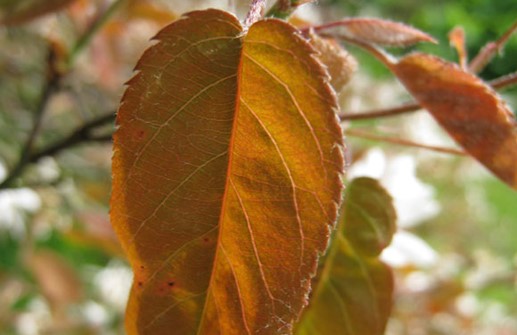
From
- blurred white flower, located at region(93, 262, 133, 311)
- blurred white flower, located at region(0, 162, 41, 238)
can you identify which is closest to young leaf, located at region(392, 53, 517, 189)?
blurred white flower, located at region(0, 162, 41, 238)

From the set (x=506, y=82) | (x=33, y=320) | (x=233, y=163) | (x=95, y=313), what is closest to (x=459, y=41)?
(x=506, y=82)

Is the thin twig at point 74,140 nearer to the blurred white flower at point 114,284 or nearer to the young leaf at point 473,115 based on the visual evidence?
the young leaf at point 473,115

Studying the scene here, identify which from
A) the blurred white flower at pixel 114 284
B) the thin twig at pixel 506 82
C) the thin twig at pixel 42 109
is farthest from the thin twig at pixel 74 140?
the blurred white flower at pixel 114 284

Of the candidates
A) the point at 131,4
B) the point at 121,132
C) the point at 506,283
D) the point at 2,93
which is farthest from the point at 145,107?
the point at 506,283

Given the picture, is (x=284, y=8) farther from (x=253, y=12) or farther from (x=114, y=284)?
(x=114, y=284)

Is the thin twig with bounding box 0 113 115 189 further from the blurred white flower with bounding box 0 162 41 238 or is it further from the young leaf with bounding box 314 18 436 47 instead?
the blurred white flower with bounding box 0 162 41 238
